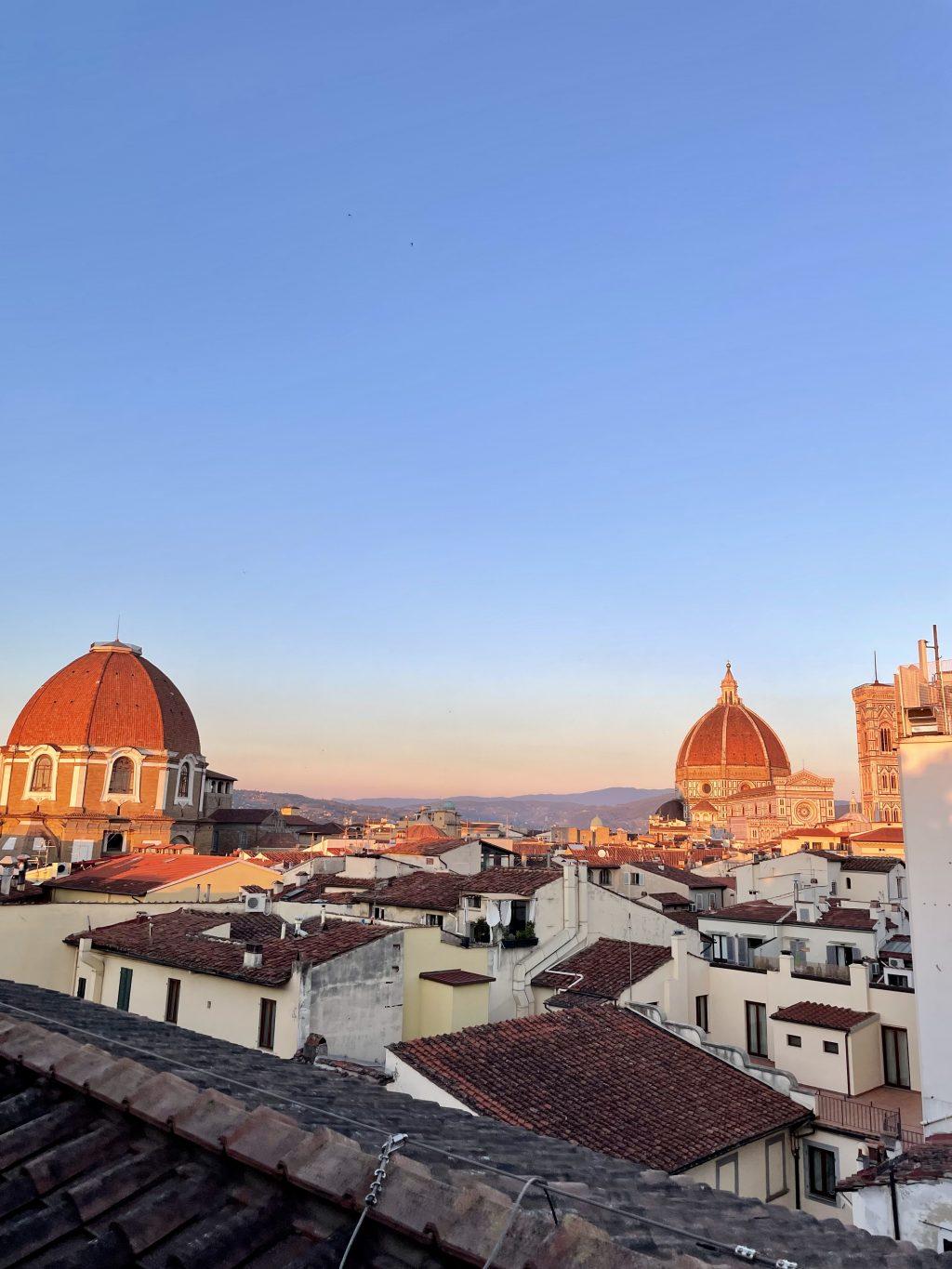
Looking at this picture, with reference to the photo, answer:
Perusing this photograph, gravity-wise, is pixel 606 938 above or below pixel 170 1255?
below

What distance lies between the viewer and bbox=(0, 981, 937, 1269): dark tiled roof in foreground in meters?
3.01

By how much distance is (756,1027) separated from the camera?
20812 mm

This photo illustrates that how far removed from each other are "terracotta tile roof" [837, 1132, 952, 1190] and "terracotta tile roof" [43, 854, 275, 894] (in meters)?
23.8

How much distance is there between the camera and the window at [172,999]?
1828cm

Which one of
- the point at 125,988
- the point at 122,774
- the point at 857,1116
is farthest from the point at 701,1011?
the point at 122,774

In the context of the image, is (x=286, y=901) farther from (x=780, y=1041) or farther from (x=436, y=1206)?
(x=436, y=1206)

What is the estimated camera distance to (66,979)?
2341 centimetres

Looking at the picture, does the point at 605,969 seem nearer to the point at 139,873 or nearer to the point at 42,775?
the point at 139,873

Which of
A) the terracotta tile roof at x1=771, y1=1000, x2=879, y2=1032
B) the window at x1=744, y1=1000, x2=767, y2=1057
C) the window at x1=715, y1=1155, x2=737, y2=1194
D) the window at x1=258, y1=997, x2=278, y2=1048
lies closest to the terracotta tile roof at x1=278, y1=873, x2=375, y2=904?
the window at x1=258, y1=997, x2=278, y2=1048

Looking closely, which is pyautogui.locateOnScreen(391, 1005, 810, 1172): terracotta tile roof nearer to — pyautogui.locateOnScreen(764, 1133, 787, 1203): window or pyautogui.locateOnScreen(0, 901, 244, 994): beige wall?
pyautogui.locateOnScreen(764, 1133, 787, 1203): window

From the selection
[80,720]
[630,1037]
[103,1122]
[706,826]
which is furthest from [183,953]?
[706,826]

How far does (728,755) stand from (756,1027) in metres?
125

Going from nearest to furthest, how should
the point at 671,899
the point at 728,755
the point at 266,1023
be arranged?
the point at 266,1023 → the point at 671,899 → the point at 728,755

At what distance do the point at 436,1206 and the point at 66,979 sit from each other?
80.2 feet
